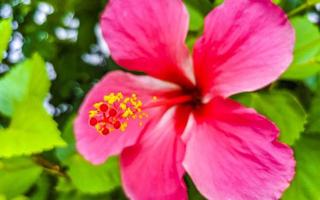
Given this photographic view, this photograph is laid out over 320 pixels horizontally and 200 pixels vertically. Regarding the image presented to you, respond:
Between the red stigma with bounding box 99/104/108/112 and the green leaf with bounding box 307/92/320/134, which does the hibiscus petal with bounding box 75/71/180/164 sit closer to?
the red stigma with bounding box 99/104/108/112

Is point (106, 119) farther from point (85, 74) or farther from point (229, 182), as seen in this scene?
point (85, 74)

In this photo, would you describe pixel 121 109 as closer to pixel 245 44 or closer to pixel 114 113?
pixel 114 113

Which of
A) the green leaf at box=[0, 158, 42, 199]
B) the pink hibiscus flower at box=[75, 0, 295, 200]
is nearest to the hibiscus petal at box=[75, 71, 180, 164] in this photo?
the pink hibiscus flower at box=[75, 0, 295, 200]

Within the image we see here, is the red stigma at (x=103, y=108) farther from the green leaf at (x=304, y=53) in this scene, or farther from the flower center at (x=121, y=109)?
the green leaf at (x=304, y=53)

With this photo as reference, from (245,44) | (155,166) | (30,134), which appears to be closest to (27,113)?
(30,134)

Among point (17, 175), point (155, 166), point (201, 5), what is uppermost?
point (201, 5)
